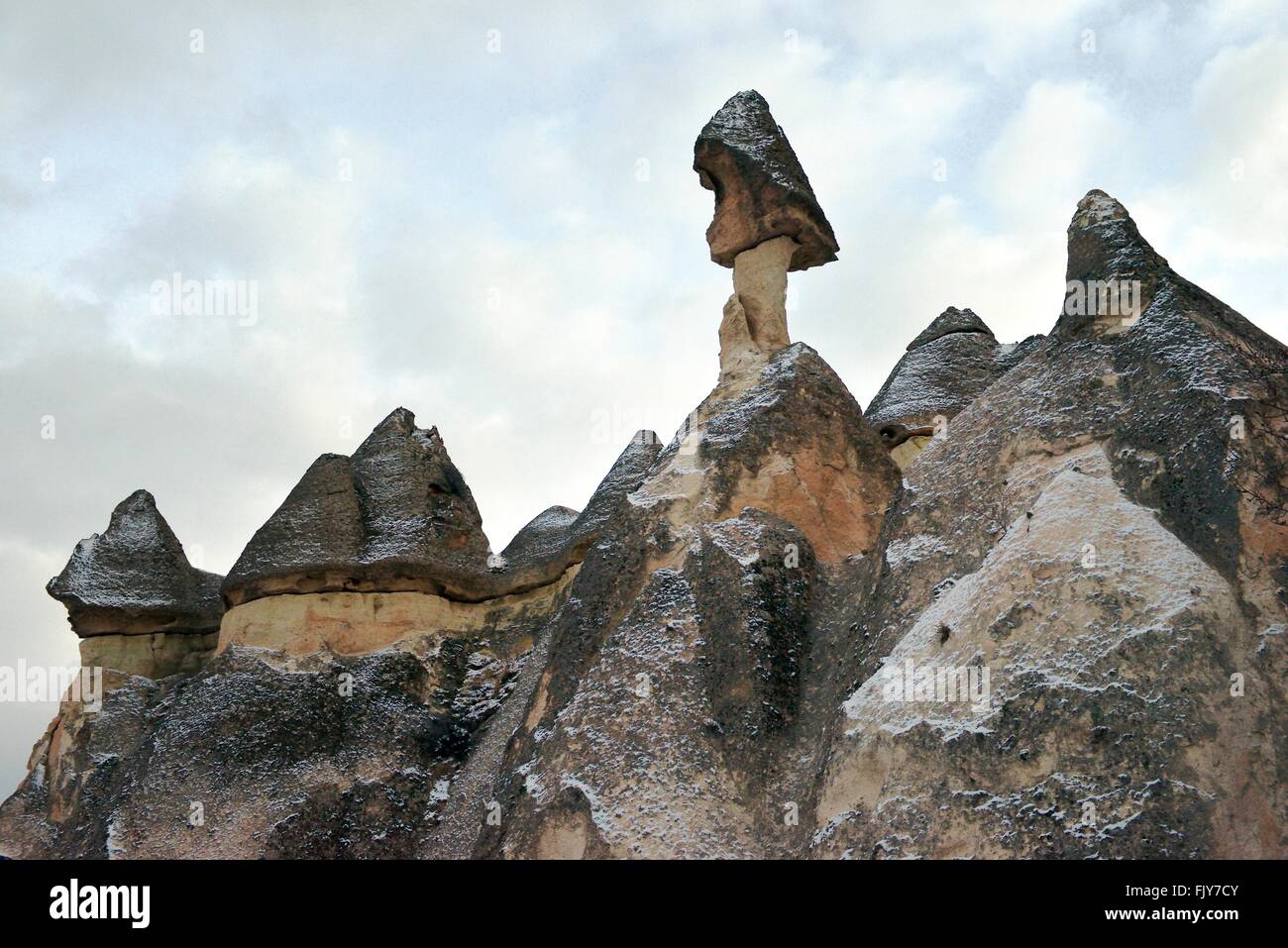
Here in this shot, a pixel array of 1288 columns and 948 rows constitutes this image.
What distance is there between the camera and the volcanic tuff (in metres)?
6.71

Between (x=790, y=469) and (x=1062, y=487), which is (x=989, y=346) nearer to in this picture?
(x=790, y=469)

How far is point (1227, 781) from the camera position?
246 inches

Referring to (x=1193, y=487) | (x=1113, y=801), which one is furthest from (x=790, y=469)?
(x=1113, y=801)

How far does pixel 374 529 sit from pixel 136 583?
13.1 feet

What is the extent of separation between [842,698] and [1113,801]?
2.21m

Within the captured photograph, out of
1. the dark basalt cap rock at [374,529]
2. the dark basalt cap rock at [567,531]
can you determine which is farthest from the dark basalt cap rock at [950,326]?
the dark basalt cap rock at [374,529]

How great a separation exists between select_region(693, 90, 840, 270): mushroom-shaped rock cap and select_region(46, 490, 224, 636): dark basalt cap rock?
303 inches

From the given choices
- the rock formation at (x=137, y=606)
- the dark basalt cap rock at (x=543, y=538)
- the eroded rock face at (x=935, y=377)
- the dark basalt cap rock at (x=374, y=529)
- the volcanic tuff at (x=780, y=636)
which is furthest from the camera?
the eroded rock face at (x=935, y=377)

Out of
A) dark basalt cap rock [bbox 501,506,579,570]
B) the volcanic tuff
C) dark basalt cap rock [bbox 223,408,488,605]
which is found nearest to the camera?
the volcanic tuff

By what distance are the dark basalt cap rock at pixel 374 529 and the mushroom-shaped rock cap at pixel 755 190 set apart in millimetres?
3978

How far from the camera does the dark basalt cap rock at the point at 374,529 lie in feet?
44.7

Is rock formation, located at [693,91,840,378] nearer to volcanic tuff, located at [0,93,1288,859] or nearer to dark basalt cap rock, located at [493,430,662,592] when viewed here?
volcanic tuff, located at [0,93,1288,859]

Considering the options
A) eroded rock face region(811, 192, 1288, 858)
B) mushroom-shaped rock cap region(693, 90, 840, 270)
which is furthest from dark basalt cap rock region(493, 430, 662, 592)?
eroded rock face region(811, 192, 1288, 858)

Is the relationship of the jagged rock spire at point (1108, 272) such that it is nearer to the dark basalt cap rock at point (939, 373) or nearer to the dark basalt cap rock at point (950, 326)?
the dark basalt cap rock at point (939, 373)
